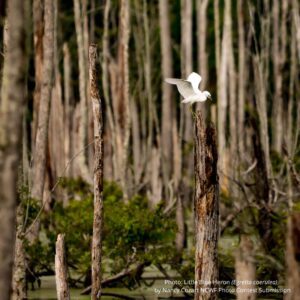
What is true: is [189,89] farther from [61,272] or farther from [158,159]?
[158,159]

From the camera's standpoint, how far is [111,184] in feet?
50.6

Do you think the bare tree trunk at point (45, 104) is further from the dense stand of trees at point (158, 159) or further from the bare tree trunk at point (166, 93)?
the bare tree trunk at point (166, 93)

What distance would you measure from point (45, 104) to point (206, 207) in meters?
5.94

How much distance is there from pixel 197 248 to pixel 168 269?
5.04m

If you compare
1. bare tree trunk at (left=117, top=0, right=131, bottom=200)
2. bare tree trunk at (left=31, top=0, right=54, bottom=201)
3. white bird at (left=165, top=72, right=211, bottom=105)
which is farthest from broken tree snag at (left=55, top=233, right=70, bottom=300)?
bare tree trunk at (left=117, top=0, right=131, bottom=200)

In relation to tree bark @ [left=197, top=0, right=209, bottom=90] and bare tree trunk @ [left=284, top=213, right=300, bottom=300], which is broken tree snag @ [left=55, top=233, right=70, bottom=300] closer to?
bare tree trunk @ [left=284, top=213, right=300, bottom=300]

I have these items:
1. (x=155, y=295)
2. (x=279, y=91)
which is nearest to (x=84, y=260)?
(x=155, y=295)

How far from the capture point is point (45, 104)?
44.2 ft

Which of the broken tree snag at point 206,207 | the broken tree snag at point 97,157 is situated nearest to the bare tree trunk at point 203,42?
the broken tree snag at point 97,157

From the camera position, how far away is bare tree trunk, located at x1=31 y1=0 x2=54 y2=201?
43.7 feet

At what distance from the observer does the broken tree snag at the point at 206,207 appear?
25.5 feet

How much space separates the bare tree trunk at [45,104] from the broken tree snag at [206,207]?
567cm

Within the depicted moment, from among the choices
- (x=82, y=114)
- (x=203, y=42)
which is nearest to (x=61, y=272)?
(x=82, y=114)

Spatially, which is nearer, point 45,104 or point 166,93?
point 45,104
